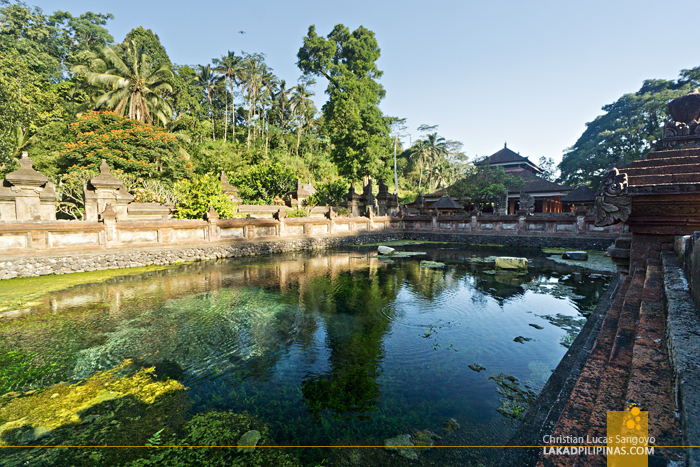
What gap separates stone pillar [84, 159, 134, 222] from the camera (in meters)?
15.3

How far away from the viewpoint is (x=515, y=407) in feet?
11.6

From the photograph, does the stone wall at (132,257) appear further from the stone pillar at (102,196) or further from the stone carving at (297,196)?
the stone carving at (297,196)

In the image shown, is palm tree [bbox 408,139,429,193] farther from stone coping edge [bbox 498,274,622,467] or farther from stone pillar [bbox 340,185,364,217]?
stone coping edge [bbox 498,274,622,467]

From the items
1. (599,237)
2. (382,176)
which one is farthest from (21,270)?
(382,176)

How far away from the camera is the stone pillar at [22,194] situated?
13602 millimetres

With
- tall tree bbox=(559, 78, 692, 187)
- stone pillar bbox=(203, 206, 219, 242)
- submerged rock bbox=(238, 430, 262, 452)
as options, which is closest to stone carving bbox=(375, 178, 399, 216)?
stone pillar bbox=(203, 206, 219, 242)

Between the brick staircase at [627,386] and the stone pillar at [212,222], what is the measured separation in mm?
14282

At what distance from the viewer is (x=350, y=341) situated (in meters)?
5.36

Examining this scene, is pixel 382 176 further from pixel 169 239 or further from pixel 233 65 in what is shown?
pixel 169 239

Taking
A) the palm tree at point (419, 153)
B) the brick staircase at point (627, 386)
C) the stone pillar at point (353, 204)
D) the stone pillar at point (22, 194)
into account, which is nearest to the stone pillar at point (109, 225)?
the stone pillar at point (22, 194)

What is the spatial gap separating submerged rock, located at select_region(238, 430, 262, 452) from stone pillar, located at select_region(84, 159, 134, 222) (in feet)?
53.9

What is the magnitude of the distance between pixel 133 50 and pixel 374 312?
3682 centimetres

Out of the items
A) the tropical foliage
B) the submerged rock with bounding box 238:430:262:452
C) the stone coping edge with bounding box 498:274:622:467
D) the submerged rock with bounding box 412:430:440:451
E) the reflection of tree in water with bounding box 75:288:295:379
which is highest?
the tropical foliage

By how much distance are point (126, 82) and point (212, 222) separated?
22.5 metres
